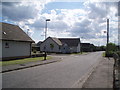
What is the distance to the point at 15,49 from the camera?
2377 centimetres

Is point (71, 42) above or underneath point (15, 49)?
above

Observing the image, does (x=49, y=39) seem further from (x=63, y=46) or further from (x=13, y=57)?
(x=13, y=57)

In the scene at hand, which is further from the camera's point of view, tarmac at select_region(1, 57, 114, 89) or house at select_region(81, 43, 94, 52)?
house at select_region(81, 43, 94, 52)

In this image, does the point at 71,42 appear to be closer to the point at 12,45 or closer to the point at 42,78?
the point at 12,45

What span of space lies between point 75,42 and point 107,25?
37250 mm

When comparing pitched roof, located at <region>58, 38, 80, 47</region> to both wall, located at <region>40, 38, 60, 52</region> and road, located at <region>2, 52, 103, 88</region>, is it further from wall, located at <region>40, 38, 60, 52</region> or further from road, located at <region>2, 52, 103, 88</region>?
road, located at <region>2, 52, 103, 88</region>

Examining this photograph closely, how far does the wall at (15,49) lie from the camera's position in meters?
21.6

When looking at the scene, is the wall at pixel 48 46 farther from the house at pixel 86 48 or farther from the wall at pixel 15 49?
the house at pixel 86 48

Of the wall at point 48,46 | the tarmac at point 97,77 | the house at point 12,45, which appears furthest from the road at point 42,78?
the wall at point 48,46

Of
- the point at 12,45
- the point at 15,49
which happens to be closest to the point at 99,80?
the point at 12,45

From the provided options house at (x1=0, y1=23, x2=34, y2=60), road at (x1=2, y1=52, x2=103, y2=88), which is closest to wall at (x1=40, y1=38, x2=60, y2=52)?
house at (x1=0, y1=23, x2=34, y2=60)

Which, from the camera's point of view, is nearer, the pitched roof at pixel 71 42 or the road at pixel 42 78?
the road at pixel 42 78

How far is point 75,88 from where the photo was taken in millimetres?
8227

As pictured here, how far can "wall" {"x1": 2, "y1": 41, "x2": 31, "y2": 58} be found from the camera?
21606mm
